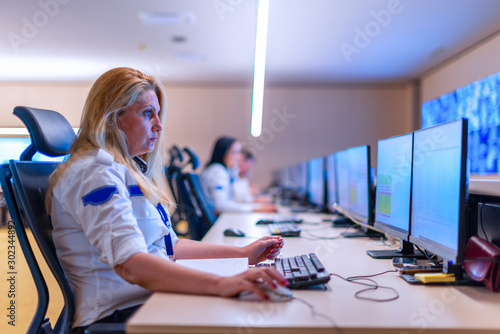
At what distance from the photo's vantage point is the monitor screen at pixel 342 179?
244 cm

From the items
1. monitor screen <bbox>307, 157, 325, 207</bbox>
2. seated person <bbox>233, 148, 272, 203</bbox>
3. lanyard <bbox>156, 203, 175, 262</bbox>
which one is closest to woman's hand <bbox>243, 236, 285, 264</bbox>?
lanyard <bbox>156, 203, 175, 262</bbox>

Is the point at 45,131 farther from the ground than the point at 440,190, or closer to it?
farther from the ground

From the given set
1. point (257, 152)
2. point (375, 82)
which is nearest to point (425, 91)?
point (375, 82)

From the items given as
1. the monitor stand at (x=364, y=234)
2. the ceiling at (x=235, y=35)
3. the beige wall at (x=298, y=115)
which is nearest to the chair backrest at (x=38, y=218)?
the monitor stand at (x=364, y=234)

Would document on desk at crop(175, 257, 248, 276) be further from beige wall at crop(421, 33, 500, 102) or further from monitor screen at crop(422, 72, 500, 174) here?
beige wall at crop(421, 33, 500, 102)

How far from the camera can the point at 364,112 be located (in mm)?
7930

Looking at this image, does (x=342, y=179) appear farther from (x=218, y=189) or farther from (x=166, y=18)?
(x=166, y=18)

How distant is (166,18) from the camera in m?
4.54

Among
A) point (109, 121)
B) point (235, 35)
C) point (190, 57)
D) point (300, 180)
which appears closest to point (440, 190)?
point (109, 121)

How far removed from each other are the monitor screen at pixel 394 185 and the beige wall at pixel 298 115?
6.19 metres

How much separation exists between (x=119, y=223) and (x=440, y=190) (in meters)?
0.88

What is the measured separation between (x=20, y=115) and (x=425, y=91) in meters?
7.22

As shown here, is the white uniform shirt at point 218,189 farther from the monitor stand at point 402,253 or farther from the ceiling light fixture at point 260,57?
the monitor stand at point 402,253

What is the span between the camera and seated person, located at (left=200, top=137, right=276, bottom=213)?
365 centimetres
